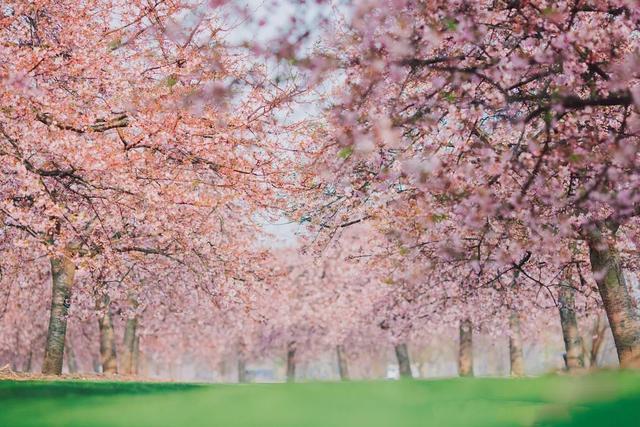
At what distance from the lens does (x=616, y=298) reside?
13.6 m

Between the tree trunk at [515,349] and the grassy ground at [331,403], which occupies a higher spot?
the tree trunk at [515,349]

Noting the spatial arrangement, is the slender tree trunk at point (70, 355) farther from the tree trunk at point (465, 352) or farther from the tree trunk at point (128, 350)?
the tree trunk at point (465, 352)

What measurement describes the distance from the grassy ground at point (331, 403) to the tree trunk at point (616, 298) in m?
6.19

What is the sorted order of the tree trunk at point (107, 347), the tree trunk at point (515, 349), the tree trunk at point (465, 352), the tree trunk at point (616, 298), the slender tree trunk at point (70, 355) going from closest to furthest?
1. the tree trunk at point (616, 298)
2. the tree trunk at point (107, 347)
3. the tree trunk at point (515, 349)
4. the tree trunk at point (465, 352)
5. the slender tree trunk at point (70, 355)

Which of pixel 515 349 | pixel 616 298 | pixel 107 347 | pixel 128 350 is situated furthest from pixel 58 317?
pixel 515 349

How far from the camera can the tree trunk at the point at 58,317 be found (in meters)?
18.1

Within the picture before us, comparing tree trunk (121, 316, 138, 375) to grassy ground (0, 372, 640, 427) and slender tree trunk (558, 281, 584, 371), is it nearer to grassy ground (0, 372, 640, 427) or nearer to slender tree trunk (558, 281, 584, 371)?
slender tree trunk (558, 281, 584, 371)

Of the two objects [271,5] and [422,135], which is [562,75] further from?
[271,5]

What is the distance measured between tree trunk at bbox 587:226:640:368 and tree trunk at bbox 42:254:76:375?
1284 cm

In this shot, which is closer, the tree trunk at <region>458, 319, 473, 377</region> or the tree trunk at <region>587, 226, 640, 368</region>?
the tree trunk at <region>587, 226, 640, 368</region>

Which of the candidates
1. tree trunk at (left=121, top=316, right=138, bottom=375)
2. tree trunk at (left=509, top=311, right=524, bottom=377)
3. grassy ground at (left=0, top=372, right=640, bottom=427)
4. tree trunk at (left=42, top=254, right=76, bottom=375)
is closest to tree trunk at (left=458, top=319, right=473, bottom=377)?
tree trunk at (left=509, top=311, right=524, bottom=377)

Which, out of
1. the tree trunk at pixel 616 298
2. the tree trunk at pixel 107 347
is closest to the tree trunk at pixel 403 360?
the tree trunk at pixel 107 347

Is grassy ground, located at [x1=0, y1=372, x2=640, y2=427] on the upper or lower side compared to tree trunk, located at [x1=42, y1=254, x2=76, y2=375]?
lower

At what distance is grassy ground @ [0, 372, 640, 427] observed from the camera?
665 centimetres
